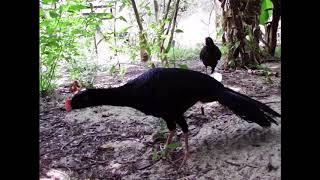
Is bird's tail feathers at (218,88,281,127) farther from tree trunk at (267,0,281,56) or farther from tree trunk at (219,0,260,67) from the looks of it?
A: tree trunk at (267,0,281,56)

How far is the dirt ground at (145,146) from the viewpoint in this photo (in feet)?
9.89

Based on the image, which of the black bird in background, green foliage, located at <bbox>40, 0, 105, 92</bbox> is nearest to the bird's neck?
green foliage, located at <bbox>40, 0, 105, 92</bbox>

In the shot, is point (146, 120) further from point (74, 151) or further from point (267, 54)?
point (267, 54)

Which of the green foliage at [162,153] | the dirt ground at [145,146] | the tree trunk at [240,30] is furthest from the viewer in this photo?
the tree trunk at [240,30]

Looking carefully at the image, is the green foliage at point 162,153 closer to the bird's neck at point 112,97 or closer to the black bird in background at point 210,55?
the bird's neck at point 112,97

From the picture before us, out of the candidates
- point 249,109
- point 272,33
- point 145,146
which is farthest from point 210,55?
point 249,109

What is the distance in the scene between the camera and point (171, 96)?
10.9 feet

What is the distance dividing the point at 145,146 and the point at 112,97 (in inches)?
24.8

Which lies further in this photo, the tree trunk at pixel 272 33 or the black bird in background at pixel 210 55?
the tree trunk at pixel 272 33

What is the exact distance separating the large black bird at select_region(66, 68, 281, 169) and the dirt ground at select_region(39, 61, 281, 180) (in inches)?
8.6

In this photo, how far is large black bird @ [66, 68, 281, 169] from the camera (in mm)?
3261

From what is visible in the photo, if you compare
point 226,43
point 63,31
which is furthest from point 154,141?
point 226,43

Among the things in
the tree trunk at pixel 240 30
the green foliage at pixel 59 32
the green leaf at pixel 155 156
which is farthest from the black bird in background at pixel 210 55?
the green leaf at pixel 155 156

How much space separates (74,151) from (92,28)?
2.53 metres
